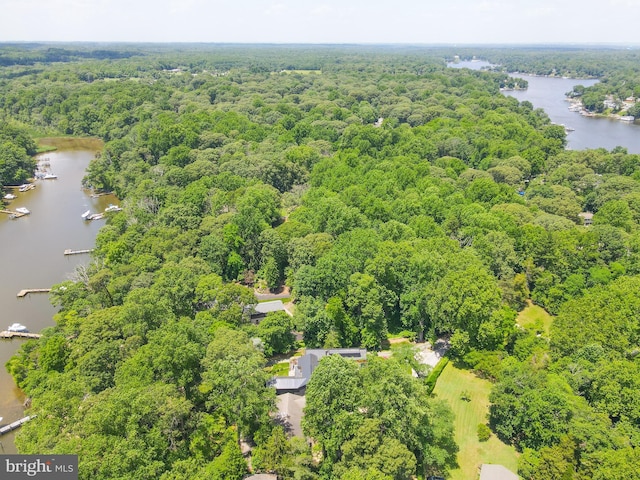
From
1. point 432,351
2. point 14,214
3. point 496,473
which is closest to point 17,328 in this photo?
point 14,214

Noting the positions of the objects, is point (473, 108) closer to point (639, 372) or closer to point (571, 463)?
point (639, 372)

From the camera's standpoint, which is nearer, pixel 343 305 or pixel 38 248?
pixel 343 305

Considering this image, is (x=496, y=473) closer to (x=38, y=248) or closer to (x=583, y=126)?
(x=38, y=248)

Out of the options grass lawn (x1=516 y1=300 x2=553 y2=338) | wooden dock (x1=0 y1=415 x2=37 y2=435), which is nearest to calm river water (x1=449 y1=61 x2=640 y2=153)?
grass lawn (x1=516 y1=300 x2=553 y2=338)

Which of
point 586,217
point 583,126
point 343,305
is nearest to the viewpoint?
point 343,305

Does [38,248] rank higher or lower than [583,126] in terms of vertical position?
lower

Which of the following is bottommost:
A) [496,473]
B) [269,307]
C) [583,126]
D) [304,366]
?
[496,473]

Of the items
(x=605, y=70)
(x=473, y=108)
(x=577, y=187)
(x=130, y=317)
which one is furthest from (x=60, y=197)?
(x=605, y=70)
